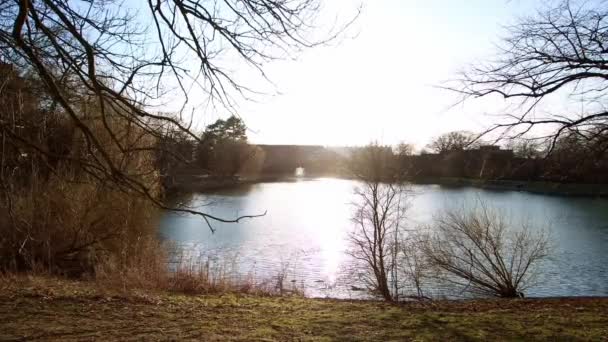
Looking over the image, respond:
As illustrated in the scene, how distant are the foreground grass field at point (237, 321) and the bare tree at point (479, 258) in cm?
602

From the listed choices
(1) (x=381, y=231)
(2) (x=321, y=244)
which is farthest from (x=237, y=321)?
(2) (x=321, y=244)

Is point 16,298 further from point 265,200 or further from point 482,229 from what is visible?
point 265,200

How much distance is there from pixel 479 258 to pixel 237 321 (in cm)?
1103

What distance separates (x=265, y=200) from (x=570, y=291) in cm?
2877

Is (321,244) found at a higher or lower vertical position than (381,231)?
lower

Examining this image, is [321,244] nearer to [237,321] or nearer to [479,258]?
[479,258]

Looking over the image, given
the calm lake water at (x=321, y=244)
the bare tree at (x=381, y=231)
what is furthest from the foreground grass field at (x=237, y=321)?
the bare tree at (x=381, y=231)

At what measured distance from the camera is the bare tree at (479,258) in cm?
1380

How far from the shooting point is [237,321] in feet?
19.8

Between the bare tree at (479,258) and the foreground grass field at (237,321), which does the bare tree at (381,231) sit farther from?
the foreground grass field at (237,321)

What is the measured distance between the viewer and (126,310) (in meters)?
6.48

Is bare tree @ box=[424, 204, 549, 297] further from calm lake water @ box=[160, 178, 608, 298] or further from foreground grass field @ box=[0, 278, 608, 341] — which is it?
foreground grass field @ box=[0, 278, 608, 341]

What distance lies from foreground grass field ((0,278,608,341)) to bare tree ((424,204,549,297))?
19.8 ft

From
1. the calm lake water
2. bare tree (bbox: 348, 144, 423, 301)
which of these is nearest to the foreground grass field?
the calm lake water
